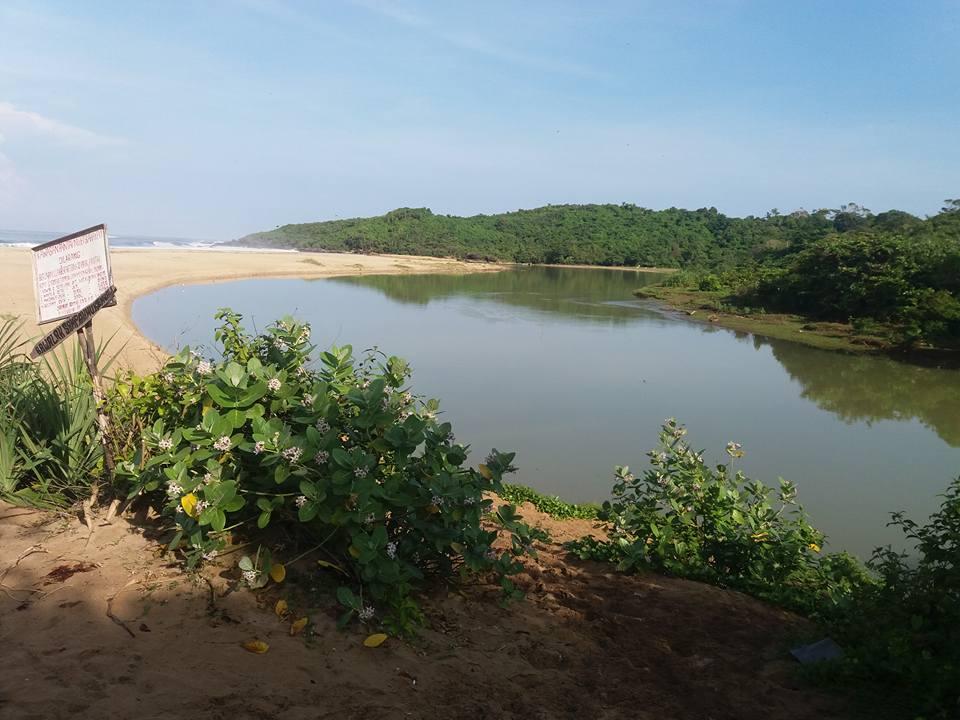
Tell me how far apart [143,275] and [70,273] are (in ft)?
94.6

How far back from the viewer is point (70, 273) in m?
3.44

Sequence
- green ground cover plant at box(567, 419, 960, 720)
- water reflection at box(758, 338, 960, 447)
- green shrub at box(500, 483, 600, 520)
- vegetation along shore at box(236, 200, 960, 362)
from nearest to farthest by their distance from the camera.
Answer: green ground cover plant at box(567, 419, 960, 720) < green shrub at box(500, 483, 600, 520) < water reflection at box(758, 338, 960, 447) < vegetation along shore at box(236, 200, 960, 362)

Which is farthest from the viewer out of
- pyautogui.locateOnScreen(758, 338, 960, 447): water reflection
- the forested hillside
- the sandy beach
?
the forested hillside

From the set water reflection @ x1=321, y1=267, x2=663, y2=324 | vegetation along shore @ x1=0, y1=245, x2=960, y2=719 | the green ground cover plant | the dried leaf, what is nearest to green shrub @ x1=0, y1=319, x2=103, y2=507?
vegetation along shore @ x1=0, y1=245, x2=960, y2=719

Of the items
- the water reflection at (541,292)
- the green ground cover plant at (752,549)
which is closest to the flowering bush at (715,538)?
the green ground cover plant at (752,549)

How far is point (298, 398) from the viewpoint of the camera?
3.19 m

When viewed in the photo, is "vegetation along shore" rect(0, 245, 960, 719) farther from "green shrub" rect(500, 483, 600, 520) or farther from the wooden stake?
"green shrub" rect(500, 483, 600, 520)

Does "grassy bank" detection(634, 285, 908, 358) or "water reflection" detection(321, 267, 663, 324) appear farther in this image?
"water reflection" detection(321, 267, 663, 324)

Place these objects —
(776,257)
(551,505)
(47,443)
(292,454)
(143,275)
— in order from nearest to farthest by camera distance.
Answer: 1. (292,454)
2. (47,443)
3. (551,505)
4. (143,275)
5. (776,257)

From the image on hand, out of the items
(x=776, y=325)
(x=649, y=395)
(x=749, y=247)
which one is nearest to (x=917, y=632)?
(x=649, y=395)

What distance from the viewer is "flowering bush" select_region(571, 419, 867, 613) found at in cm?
401

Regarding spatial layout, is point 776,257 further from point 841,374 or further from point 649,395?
point 649,395

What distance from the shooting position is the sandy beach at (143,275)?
11.4 m

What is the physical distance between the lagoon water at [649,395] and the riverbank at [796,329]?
90 centimetres
